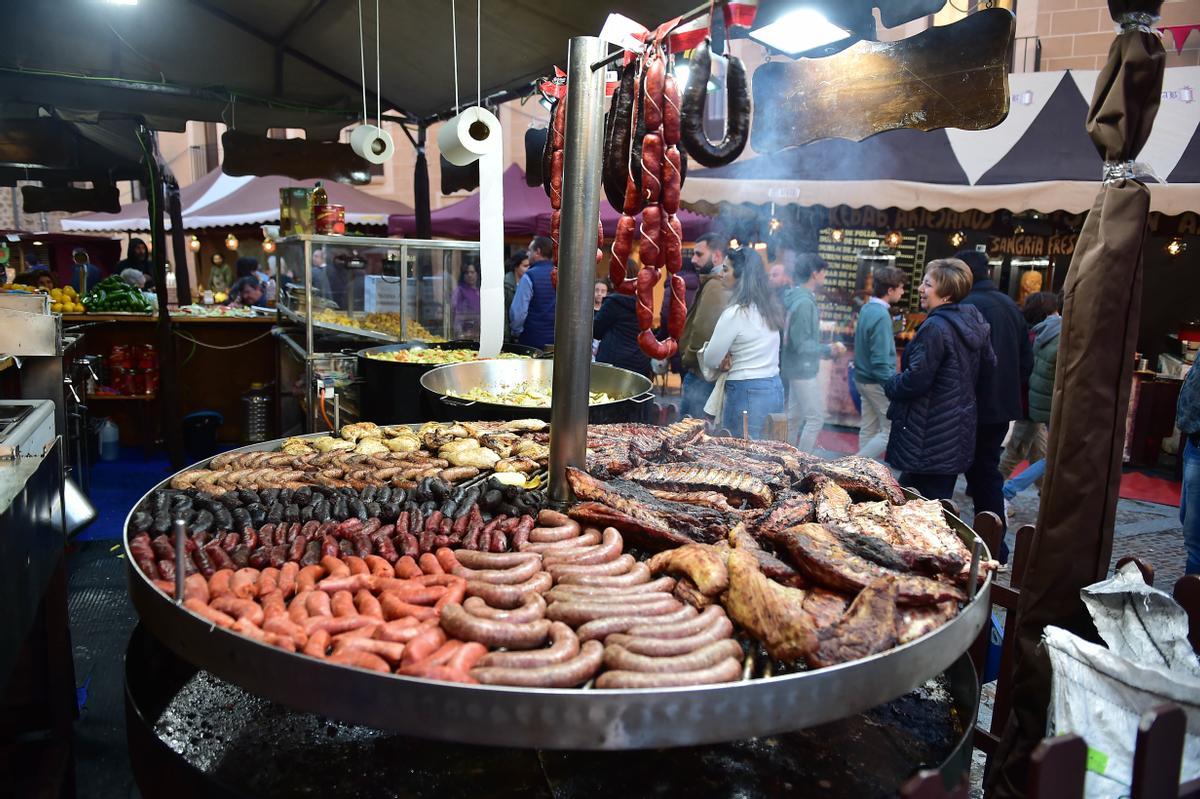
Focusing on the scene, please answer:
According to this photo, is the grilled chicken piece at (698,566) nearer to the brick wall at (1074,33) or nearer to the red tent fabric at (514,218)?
the red tent fabric at (514,218)

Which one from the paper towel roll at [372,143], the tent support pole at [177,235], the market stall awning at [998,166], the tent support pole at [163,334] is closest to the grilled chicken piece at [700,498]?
the paper towel roll at [372,143]

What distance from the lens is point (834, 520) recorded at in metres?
2.87

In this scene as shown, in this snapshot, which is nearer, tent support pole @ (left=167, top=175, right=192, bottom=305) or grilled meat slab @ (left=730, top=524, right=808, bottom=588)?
grilled meat slab @ (left=730, top=524, right=808, bottom=588)

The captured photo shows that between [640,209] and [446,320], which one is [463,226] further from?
[640,209]

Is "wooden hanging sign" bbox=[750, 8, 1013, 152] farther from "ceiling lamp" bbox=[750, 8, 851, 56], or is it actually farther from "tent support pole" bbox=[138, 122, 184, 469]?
"tent support pole" bbox=[138, 122, 184, 469]

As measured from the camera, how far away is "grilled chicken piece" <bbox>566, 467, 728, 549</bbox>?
2.75m

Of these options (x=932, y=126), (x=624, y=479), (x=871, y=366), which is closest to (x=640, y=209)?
(x=624, y=479)

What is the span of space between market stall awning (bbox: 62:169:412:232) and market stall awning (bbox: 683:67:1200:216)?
32.5 feet

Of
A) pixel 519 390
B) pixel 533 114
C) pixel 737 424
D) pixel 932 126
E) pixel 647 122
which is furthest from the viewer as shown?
pixel 533 114

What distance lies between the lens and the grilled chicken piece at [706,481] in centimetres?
315

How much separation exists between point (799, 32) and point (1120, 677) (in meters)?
3.90

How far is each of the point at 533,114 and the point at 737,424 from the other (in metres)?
18.6

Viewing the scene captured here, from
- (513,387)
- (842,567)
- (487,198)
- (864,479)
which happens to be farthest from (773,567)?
(513,387)

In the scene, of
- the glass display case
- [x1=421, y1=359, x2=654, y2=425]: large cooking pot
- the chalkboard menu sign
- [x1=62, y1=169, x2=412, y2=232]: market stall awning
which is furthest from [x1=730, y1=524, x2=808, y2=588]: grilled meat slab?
[x1=62, y1=169, x2=412, y2=232]: market stall awning
